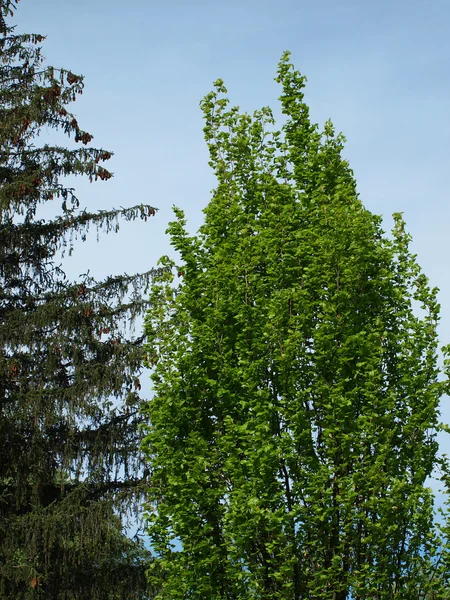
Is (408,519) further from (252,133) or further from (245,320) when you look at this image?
(252,133)

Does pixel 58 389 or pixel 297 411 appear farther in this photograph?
pixel 58 389

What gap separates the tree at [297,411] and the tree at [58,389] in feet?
20.6

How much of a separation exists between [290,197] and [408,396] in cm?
353

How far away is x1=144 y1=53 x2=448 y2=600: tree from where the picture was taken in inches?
354

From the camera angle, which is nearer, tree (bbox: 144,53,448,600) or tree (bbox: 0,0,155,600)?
tree (bbox: 144,53,448,600)

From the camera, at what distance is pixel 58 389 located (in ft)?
54.6

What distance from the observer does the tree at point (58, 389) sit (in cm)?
1588

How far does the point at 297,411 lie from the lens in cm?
916

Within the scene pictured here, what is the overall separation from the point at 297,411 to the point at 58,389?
28.9 ft

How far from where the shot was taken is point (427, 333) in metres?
10.2

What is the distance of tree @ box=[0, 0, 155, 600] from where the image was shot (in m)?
15.9

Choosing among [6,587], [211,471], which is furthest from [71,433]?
[211,471]

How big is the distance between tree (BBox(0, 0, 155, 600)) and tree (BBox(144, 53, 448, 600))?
6.27 m

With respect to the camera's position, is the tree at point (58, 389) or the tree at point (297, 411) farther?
the tree at point (58, 389)
